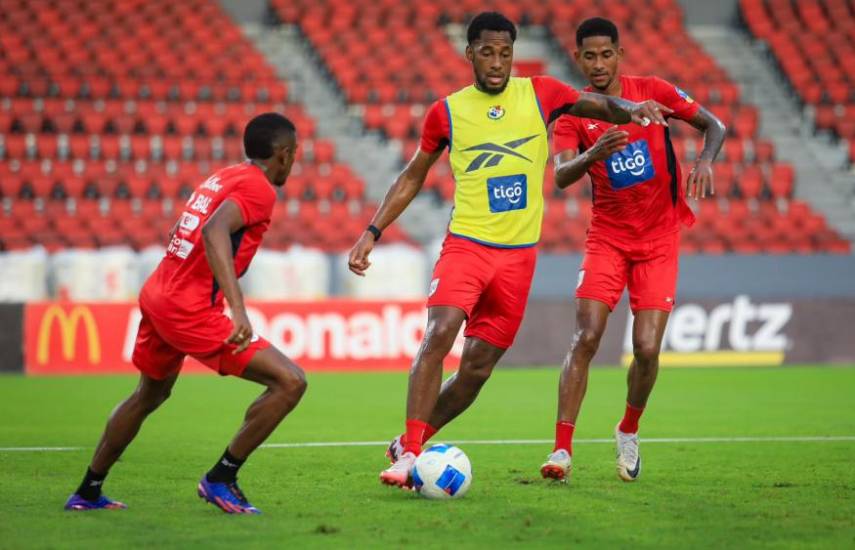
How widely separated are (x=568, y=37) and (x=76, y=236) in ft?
41.0

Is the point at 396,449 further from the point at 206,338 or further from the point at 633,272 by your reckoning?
the point at 633,272

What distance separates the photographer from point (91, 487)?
670 cm

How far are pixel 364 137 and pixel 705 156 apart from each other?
61.1ft

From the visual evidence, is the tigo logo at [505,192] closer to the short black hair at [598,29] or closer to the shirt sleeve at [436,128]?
the shirt sleeve at [436,128]

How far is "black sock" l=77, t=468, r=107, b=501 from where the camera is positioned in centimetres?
669

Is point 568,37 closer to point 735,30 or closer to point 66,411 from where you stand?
point 735,30

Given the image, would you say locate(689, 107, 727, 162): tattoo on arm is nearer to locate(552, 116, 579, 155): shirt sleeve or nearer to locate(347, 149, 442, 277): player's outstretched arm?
locate(552, 116, 579, 155): shirt sleeve

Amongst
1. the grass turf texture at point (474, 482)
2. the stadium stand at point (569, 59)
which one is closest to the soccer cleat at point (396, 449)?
the grass turf texture at point (474, 482)

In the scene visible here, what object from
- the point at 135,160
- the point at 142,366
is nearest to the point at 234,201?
the point at 142,366

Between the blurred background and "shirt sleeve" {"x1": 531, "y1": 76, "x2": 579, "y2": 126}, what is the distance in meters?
11.0

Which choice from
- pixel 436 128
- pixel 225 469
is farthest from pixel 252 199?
pixel 436 128

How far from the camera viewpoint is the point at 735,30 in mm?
31422

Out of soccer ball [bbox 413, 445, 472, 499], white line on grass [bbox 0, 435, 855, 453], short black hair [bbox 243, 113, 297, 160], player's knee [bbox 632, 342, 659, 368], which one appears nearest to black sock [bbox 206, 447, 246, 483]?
soccer ball [bbox 413, 445, 472, 499]

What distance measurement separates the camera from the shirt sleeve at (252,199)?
6.36 m
